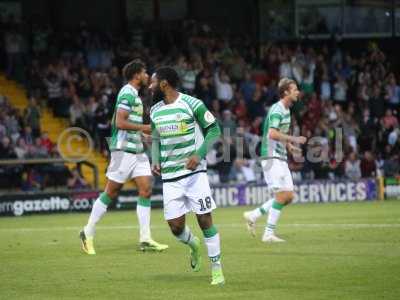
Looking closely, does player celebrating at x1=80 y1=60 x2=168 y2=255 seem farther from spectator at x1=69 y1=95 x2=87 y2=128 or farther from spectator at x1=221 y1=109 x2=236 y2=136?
spectator at x1=69 y1=95 x2=87 y2=128

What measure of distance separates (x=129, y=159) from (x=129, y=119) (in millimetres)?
642

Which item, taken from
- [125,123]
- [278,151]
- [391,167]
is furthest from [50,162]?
[125,123]

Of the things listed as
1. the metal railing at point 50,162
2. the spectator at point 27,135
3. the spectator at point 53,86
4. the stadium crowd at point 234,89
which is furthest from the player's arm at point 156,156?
the spectator at point 53,86

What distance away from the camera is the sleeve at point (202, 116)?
12.1m

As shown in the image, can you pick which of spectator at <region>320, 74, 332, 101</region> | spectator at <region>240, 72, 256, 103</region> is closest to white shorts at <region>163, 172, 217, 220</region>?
spectator at <region>240, 72, 256, 103</region>

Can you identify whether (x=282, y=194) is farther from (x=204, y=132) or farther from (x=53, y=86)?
(x=53, y=86)

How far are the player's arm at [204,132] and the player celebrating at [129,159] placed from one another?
376 cm

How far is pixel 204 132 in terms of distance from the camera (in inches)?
478

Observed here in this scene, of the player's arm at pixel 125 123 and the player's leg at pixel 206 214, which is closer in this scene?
the player's leg at pixel 206 214

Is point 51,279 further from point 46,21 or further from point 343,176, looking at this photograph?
point 46,21

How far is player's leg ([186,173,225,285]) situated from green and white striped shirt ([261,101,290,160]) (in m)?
4.95

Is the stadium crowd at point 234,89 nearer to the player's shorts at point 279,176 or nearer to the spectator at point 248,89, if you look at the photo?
the spectator at point 248,89

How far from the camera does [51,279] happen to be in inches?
508

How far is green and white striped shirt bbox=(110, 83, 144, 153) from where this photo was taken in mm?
16062
